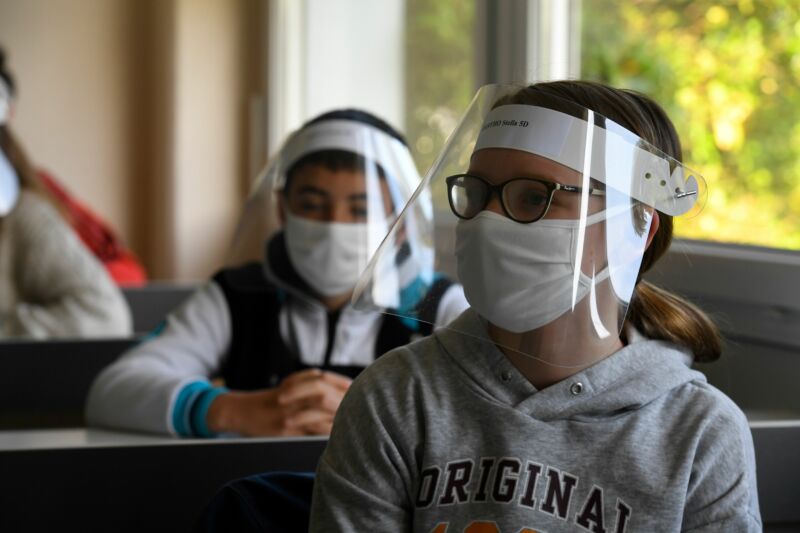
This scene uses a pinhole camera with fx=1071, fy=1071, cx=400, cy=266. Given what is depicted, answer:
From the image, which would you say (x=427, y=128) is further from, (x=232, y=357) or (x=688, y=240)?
(x=232, y=357)

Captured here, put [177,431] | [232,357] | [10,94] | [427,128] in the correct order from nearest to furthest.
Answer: [177,431], [232,357], [10,94], [427,128]

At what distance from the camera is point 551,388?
0.95 metres

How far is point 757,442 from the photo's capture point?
1159mm

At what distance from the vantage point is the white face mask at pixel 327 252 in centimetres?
164

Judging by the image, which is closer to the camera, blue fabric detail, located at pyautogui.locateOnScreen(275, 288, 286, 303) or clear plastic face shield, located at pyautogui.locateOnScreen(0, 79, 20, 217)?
blue fabric detail, located at pyautogui.locateOnScreen(275, 288, 286, 303)

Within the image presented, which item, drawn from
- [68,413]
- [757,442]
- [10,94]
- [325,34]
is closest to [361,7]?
[325,34]

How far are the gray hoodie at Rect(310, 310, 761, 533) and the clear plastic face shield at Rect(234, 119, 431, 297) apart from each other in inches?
26.5

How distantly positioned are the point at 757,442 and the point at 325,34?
11.9 ft

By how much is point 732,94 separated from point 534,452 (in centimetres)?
124

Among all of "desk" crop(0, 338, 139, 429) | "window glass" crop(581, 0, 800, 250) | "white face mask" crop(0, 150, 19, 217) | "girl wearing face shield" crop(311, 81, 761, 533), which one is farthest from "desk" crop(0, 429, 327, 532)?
"white face mask" crop(0, 150, 19, 217)

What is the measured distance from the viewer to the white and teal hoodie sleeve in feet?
4.78

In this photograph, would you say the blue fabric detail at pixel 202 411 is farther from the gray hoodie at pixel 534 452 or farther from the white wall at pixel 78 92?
the white wall at pixel 78 92

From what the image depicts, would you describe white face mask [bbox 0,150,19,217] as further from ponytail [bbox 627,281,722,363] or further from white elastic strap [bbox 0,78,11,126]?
ponytail [bbox 627,281,722,363]

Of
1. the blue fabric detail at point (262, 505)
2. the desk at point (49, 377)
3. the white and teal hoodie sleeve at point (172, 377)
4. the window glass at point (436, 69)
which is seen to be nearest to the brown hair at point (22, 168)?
the desk at point (49, 377)
